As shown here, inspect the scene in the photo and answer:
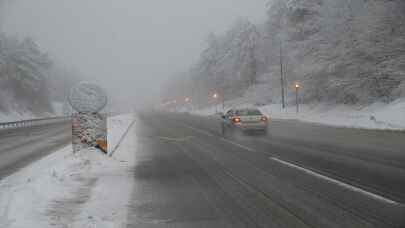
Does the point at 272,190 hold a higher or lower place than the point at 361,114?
lower

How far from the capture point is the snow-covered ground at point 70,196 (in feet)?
17.1

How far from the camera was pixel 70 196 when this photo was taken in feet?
22.1

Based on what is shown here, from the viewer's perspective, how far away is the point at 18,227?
4.82 metres

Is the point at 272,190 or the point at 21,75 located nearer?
the point at 272,190

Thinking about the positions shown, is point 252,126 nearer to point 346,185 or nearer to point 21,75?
point 346,185

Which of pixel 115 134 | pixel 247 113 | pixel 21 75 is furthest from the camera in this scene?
pixel 21 75

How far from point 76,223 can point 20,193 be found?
238 cm

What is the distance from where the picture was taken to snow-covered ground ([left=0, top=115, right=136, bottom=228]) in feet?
17.1

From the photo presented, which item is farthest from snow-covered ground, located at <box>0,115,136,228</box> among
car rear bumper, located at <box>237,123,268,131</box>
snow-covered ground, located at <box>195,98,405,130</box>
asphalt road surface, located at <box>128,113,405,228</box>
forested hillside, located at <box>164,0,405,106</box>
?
forested hillside, located at <box>164,0,405,106</box>

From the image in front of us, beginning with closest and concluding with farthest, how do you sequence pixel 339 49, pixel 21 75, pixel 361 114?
pixel 361 114, pixel 339 49, pixel 21 75

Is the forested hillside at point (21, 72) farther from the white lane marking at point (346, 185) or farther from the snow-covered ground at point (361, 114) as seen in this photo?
the white lane marking at point (346, 185)

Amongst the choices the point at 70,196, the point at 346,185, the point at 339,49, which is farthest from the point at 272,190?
the point at 339,49

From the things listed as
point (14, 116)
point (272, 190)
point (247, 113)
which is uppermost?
point (14, 116)

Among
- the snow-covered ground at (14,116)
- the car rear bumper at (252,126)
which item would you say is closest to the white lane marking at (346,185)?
the car rear bumper at (252,126)
